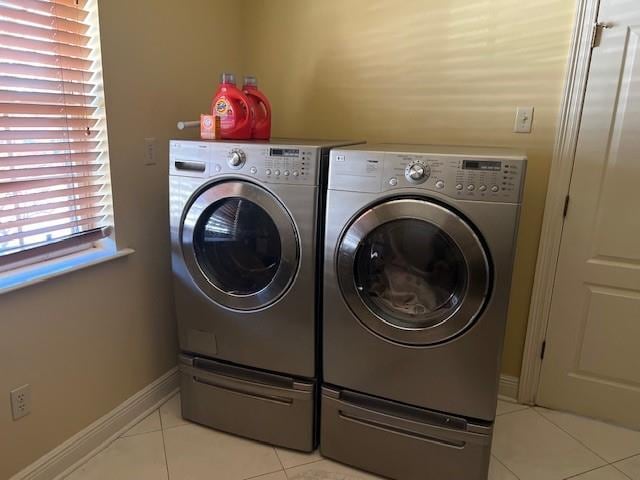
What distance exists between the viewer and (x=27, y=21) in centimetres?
143

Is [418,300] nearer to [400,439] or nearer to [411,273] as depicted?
[411,273]

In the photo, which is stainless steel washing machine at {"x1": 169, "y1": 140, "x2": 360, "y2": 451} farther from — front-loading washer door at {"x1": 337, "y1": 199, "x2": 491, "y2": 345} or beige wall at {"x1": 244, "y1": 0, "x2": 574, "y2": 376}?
beige wall at {"x1": 244, "y1": 0, "x2": 574, "y2": 376}

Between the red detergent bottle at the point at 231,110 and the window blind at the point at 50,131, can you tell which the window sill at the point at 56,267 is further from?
the red detergent bottle at the point at 231,110

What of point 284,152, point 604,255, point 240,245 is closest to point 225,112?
point 284,152

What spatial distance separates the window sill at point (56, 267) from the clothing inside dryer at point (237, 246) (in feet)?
1.11

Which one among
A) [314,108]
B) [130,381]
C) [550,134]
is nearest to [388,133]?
[314,108]

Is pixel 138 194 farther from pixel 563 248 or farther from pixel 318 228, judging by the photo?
pixel 563 248

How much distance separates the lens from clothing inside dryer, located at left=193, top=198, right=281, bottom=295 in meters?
1.71

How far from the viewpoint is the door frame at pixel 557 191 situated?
5.88ft

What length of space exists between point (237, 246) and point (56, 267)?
0.62 metres

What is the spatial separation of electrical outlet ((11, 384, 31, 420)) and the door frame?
79.3 inches

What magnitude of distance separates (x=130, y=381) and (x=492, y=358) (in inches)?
57.8

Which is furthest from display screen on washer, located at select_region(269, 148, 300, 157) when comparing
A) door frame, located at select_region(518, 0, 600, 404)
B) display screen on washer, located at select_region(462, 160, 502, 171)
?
door frame, located at select_region(518, 0, 600, 404)

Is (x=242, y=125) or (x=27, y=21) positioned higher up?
(x=27, y=21)
